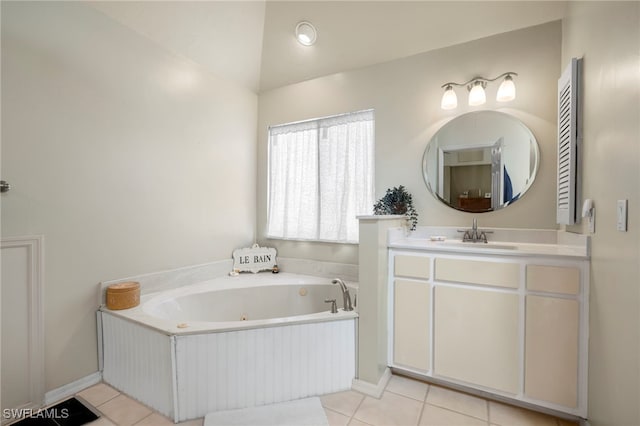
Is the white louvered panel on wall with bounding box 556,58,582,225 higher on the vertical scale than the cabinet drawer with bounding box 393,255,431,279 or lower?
higher

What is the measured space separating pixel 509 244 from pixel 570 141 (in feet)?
2.46

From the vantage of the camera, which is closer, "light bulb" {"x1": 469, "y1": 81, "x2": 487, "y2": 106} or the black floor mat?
the black floor mat

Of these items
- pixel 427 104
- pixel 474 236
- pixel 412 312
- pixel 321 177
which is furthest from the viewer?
pixel 321 177

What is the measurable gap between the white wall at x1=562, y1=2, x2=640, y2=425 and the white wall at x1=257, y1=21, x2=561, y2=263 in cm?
48

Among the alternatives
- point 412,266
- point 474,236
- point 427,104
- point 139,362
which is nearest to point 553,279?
point 474,236

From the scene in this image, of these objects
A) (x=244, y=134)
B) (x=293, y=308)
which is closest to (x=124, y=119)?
(x=244, y=134)

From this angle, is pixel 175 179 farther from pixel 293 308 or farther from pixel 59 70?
pixel 293 308

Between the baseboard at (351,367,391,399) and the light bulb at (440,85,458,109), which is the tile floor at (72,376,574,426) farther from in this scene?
the light bulb at (440,85,458,109)

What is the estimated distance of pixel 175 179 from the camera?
2.44 meters

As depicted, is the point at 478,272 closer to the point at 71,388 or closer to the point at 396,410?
the point at 396,410

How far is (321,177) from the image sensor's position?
9.47 ft

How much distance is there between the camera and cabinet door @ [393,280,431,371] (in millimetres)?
1896

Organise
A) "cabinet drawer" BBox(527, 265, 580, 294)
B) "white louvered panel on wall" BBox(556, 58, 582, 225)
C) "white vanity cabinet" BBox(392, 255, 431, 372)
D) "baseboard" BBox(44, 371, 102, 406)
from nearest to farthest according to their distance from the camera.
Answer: "cabinet drawer" BBox(527, 265, 580, 294), "white louvered panel on wall" BBox(556, 58, 582, 225), "baseboard" BBox(44, 371, 102, 406), "white vanity cabinet" BBox(392, 255, 431, 372)

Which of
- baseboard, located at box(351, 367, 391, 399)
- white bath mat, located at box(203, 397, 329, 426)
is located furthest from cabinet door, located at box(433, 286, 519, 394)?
white bath mat, located at box(203, 397, 329, 426)
